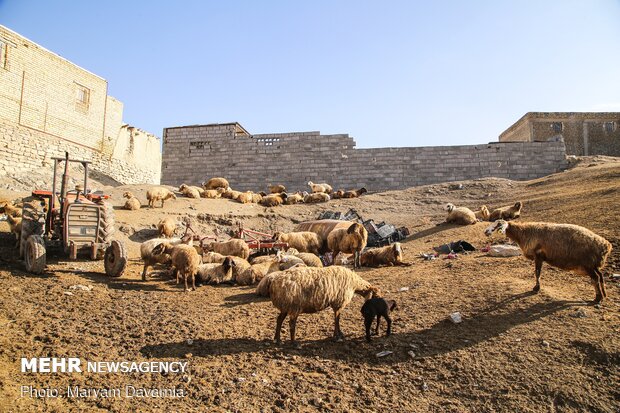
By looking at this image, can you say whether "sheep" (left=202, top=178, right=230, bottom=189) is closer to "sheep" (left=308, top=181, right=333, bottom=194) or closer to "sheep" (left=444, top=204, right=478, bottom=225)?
"sheep" (left=308, top=181, right=333, bottom=194)

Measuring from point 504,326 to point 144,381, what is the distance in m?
4.76

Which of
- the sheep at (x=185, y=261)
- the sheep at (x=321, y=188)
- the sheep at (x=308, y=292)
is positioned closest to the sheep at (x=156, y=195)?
the sheep at (x=321, y=188)

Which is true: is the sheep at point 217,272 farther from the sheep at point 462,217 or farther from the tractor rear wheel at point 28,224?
the sheep at point 462,217

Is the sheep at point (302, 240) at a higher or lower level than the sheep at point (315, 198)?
lower

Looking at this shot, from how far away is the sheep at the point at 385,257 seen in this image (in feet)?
34.3

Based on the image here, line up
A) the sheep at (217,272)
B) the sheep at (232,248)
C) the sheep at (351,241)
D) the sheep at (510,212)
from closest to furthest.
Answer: the sheep at (217,272), the sheep at (351,241), the sheep at (232,248), the sheep at (510,212)

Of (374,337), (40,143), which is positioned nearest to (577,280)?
(374,337)

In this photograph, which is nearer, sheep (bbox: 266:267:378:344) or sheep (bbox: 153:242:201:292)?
sheep (bbox: 266:267:378:344)

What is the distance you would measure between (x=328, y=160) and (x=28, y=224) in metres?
17.7

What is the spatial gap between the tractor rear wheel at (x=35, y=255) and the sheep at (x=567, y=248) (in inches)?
378

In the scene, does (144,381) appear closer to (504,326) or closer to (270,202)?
(504,326)

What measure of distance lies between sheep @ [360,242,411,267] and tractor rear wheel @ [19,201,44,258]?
8.58 meters

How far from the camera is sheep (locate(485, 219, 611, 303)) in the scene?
5.98 m

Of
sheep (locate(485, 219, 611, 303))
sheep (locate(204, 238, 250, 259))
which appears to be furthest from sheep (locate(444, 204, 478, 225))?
sheep (locate(204, 238, 250, 259))
